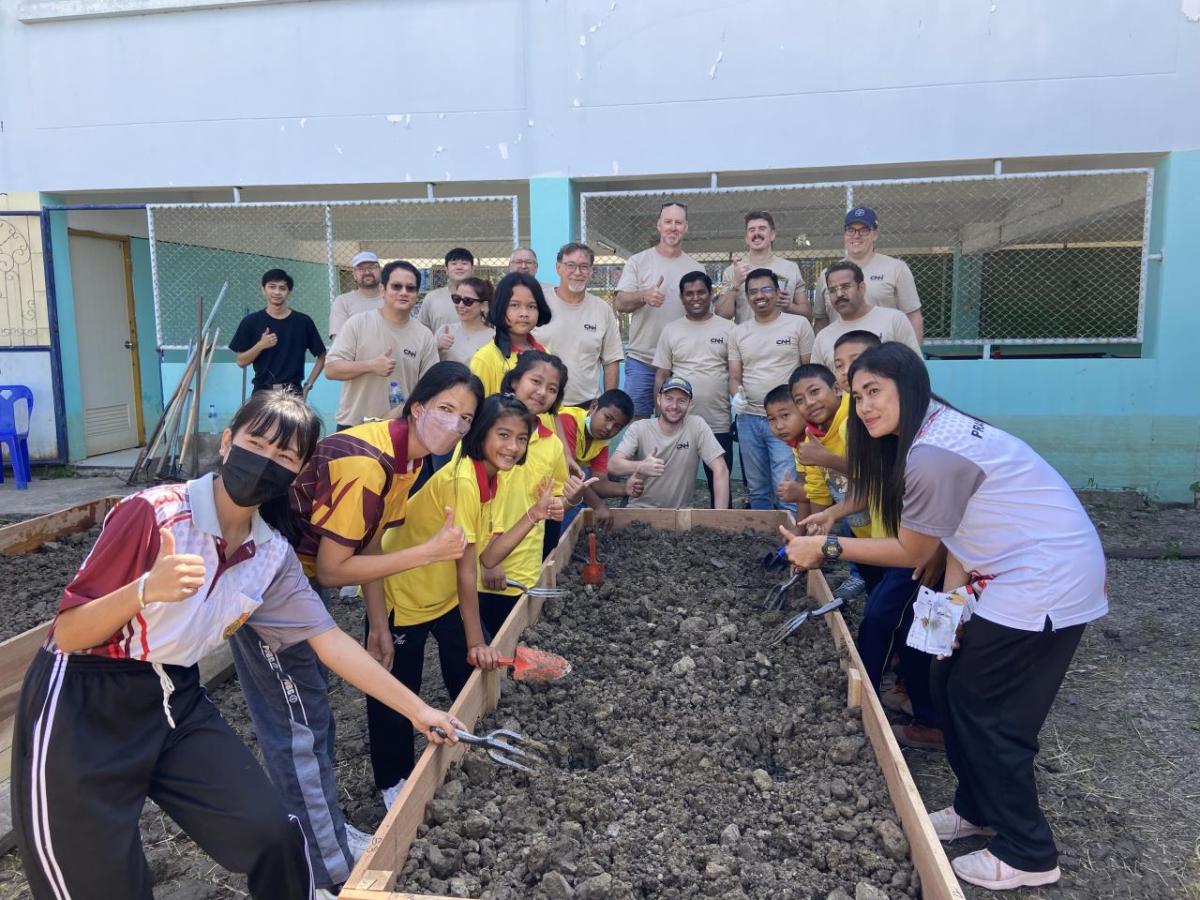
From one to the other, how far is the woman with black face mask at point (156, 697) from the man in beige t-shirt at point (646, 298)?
13.0 ft

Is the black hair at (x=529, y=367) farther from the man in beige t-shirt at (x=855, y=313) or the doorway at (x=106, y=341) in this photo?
the doorway at (x=106, y=341)

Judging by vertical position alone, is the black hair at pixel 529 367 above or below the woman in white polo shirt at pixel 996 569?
above

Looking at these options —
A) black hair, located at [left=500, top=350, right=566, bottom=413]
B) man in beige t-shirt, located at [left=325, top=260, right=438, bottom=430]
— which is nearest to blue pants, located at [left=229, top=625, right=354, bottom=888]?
black hair, located at [left=500, top=350, right=566, bottom=413]

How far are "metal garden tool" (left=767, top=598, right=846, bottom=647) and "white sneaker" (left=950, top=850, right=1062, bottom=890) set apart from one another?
1.07 meters

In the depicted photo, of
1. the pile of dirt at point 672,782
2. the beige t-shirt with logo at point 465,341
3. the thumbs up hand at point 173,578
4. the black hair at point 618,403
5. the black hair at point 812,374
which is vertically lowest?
the pile of dirt at point 672,782

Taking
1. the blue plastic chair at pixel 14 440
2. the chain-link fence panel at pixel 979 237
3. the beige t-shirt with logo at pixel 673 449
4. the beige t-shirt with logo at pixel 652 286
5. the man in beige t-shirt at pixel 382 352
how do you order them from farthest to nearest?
the blue plastic chair at pixel 14 440
the chain-link fence panel at pixel 979 237
the beige t-shirt with logo at pixel 652 286
the beige t-shirt with logo at pixel 673 449
the man in beige t-shirt at pixel 382 352

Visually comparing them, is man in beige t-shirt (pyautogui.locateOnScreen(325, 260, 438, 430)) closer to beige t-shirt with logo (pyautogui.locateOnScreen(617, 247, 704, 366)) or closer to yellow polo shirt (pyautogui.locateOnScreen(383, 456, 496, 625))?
beige t-shirt with logo (pyautogui.locateOnScreen(617, 247, 704, 366))

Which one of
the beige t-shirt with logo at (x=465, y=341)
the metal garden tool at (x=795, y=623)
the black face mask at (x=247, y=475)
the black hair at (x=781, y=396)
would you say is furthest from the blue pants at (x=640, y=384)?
the black face mask at (x=247, y=475)

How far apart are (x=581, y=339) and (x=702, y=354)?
85 centimetres

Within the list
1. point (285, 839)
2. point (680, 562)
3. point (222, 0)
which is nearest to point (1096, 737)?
point (680, 562)

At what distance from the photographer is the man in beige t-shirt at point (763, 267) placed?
18.2ft

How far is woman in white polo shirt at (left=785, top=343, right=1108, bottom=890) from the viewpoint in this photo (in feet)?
7.48

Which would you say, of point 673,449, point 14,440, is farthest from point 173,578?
point 14,440

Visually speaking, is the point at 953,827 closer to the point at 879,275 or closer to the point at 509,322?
the point at 509,322
